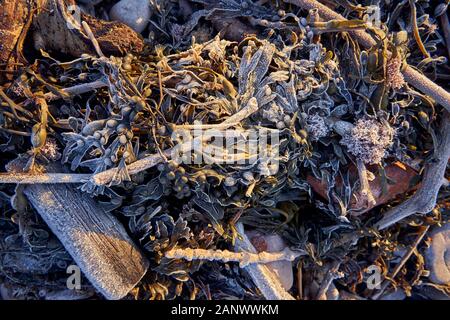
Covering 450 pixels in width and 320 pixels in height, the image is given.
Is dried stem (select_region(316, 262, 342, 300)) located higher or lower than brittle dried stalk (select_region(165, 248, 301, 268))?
lower

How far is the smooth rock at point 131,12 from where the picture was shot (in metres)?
1.94

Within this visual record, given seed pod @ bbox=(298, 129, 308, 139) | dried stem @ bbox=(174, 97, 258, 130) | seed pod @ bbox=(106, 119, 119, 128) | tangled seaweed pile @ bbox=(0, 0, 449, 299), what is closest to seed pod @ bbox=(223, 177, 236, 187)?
tangled seaweed pile @ bbox=(0, 0, 449, 299)

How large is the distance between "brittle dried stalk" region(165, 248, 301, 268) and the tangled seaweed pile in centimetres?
4

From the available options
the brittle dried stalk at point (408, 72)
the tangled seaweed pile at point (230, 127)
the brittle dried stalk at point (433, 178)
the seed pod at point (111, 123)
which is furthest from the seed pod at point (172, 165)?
the brittle dried stalk at point (433, 178)

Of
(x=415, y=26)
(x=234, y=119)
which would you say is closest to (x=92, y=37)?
(x=234, y=119)

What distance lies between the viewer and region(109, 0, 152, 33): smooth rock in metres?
1.94

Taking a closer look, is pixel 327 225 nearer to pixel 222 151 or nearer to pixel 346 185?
pixel 346 185

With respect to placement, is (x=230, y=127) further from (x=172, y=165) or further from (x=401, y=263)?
(x=401, y=263)

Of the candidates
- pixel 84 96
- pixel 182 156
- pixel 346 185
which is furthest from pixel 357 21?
pixel 84 96

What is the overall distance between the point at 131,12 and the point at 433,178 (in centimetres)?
157

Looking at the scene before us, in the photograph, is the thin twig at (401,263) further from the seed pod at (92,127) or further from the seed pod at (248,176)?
the seed pod at (92,127)

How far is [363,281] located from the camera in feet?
7.26

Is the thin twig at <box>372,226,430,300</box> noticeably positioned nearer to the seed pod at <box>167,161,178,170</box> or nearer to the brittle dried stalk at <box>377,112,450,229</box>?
the brittle dried stalk at <box>377,112,450,229</box>
